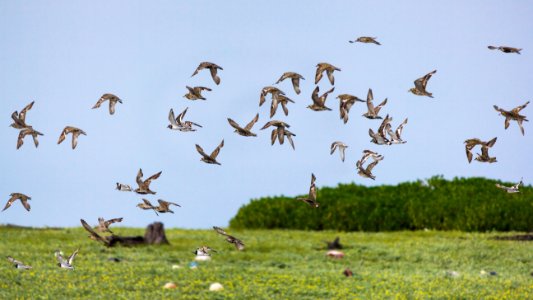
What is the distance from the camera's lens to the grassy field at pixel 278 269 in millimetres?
11289

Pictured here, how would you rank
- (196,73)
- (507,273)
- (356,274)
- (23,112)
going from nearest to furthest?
(196,73) → (23,112) → (356,274) → (507,273)

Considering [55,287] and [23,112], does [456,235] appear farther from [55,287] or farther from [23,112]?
[23,112]

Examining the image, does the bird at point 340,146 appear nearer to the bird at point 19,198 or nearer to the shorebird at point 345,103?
the shorebird at point 345,103

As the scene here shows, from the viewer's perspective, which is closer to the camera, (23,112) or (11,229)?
(23,112)

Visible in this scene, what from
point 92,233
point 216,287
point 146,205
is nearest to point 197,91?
point 146,205

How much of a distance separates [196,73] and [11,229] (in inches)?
588

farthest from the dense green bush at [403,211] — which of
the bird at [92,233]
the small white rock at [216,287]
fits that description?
the bird at [92,233]

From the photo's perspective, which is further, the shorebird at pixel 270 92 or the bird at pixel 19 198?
the bird at pixel 19 198

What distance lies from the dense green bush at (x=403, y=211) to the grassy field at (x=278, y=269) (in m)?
3.22

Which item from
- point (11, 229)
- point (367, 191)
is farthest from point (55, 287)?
point (367, 191)

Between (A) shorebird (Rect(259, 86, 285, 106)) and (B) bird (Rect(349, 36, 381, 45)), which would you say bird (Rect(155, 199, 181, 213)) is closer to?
(A) shorebird (Rect(259, 86, 285, 106))

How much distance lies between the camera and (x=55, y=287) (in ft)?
37.4

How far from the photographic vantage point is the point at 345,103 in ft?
25.2

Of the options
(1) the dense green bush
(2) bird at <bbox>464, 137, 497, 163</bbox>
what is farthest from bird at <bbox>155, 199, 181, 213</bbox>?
(1) the dense green bush
